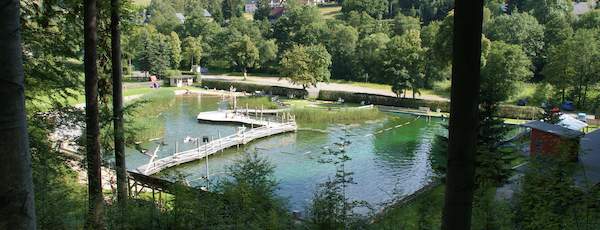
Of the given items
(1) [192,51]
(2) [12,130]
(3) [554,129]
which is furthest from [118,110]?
(1) [192,51]

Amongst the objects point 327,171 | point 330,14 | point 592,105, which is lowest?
point 327,171

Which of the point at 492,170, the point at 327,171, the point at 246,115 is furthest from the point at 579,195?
the point at 246,115

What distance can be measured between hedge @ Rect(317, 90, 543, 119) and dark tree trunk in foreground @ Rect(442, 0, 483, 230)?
2648 cm

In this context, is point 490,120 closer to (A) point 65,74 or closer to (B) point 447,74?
(A) point 65,74

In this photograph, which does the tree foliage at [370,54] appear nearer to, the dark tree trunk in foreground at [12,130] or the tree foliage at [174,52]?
the tree foliage at [174,52]

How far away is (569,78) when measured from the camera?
30.7 m

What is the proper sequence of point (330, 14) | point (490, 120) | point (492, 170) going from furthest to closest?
point (330, 14)
point (490, 120)
point (492, 170)

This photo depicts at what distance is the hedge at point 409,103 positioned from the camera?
29938mm

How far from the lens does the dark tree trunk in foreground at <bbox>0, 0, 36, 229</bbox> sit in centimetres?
161

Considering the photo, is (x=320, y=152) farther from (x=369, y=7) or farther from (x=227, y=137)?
(x=369, y=7)

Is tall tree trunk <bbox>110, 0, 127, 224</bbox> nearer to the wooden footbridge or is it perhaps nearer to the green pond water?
the green pond water

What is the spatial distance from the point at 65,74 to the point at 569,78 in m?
30.8

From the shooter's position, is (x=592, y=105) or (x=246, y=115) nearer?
(x=592, y=105)

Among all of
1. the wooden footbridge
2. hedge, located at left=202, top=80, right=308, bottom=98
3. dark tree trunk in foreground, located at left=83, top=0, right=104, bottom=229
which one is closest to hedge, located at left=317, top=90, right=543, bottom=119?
hedge, located at left=202, top=80, right=308, bottom=98
